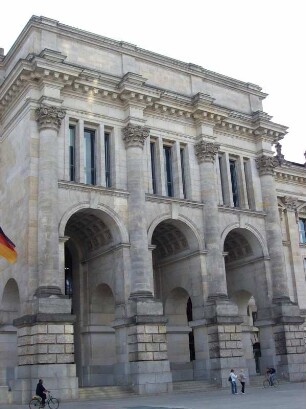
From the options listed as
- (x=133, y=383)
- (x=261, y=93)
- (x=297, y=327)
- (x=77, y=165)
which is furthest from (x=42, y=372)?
(x=261, y=93)

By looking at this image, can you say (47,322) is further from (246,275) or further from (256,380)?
(246,275)

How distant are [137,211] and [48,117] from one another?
26.7 ft

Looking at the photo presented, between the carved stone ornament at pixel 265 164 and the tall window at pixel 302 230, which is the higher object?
the carved stone ornament at pixel 265 164

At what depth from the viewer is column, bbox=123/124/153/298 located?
33938 millimetres

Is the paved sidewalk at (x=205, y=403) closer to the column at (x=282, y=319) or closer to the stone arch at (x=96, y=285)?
the stone arch at (x=96, y=285)

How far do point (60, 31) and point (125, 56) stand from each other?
506 cm

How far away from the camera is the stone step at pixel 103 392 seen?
98.0 ft

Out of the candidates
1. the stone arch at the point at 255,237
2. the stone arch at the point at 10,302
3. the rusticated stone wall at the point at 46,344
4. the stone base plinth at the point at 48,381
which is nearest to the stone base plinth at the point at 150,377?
the stone base plinth at the point at 48,381

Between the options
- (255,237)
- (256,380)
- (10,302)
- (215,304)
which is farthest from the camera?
(255,237)

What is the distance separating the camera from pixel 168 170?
39688 millimetres

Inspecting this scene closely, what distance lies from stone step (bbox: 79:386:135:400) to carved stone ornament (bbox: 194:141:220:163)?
56.5ft

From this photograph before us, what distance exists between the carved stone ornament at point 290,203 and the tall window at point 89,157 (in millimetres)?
24031

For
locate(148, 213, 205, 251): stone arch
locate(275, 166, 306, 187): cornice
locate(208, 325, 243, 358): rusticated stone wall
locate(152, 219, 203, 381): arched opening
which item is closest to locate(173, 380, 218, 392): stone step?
locate(208, 325, 243, 358): rusticated stone wall

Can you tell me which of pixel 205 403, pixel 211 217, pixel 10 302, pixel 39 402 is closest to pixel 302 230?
pixel 211 217
